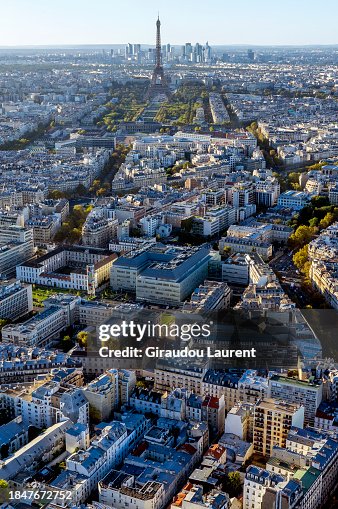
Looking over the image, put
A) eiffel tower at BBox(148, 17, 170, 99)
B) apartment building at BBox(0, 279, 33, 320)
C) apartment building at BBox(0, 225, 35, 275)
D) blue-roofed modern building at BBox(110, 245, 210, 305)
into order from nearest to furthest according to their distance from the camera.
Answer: apartment building at BBox(0, 279, 33, 320) → blue-roofed modern building at BBox(110, 245, 210, 305) → apartment building at BBox(0, 225, 35, 275) → eiffel tower at BBox(148, 17, 170, 99)

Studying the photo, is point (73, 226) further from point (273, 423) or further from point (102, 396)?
point (273, 423)

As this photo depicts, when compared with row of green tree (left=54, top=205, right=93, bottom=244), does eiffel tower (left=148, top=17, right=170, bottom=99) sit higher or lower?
higher

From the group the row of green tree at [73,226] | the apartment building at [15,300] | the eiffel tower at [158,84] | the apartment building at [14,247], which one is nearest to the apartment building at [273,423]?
the apartment building at [15,300]

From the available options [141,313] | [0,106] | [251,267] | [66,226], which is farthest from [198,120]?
[141,313]

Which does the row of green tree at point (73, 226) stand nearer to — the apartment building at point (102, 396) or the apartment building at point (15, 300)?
the apartment building at point (15, 300)

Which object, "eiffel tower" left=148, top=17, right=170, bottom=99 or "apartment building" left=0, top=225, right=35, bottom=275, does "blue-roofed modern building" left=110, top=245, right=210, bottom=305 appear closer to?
"apartment building" left=0, top=225, right=35, bottom=275

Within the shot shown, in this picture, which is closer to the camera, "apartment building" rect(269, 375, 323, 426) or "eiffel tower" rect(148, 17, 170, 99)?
"apartment building" rect(269, 375, 323, 426)

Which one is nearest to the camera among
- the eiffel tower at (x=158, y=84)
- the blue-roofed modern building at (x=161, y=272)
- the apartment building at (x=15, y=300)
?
the apartment building at (x=15, y=300)

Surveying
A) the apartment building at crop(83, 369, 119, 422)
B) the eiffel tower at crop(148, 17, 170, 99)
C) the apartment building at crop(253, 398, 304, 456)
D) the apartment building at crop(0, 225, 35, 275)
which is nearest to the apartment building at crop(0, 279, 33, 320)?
the apartment building at crop(0, 225, 35, 275)

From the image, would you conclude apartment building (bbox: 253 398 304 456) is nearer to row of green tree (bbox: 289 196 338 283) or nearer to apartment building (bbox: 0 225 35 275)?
row of green tree (bbox: 289 196 338 283)

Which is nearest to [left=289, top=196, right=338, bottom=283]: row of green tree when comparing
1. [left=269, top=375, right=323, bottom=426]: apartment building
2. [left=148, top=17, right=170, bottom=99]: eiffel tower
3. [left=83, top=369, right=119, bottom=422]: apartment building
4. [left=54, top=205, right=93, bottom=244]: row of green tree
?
[left=54, top=205, right=93, bottom=244]: row of green tree

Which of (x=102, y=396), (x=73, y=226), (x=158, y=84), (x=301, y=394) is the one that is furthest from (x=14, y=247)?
(x=158, y=84)

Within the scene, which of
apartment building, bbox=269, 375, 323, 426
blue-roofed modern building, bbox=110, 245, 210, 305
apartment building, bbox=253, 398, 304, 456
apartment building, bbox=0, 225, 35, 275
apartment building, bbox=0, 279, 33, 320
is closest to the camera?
apartment building, bbox=253, 398, 304, 456
